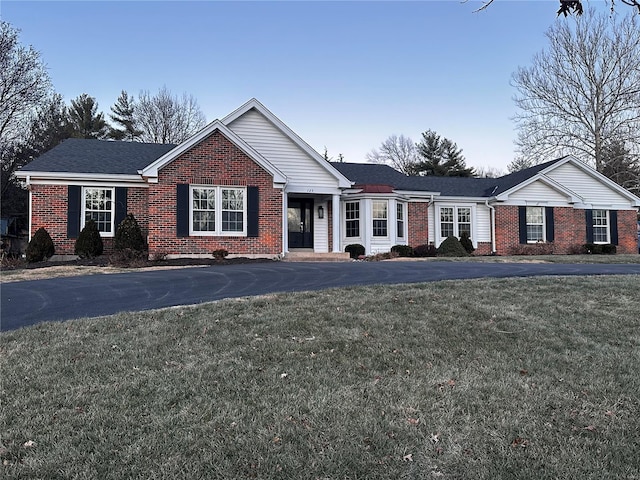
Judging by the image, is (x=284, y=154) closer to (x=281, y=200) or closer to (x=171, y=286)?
(x=281, y=200)

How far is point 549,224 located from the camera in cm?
2156

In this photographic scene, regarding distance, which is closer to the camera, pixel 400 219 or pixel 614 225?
pixel 400 219

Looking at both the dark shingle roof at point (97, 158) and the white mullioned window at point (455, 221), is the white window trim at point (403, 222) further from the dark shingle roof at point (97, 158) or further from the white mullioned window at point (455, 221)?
the dark shingle roof at point (97, 158)

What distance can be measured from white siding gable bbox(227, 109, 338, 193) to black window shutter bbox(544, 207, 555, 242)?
1084 centimetres

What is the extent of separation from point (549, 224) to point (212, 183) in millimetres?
15792

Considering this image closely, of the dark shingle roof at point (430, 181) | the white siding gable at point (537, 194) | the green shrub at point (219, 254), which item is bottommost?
the green shrub at point (219, 254)

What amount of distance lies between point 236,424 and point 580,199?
22.9m

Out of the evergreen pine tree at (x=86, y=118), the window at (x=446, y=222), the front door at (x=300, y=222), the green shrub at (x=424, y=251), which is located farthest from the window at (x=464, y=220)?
the evergreen pine tree at (x=86, y=118)

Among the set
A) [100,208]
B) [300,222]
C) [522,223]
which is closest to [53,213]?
[100,208]

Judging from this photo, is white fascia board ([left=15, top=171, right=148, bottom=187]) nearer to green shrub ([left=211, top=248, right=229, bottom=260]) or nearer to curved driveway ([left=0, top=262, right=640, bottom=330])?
green shrub ([left=211, top=248, right=229, bottom=260])

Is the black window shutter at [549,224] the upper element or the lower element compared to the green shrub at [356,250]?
upper

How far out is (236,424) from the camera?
10.8 ft

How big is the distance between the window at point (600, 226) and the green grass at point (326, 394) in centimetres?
1830

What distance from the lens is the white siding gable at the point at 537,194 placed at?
21.4 m
